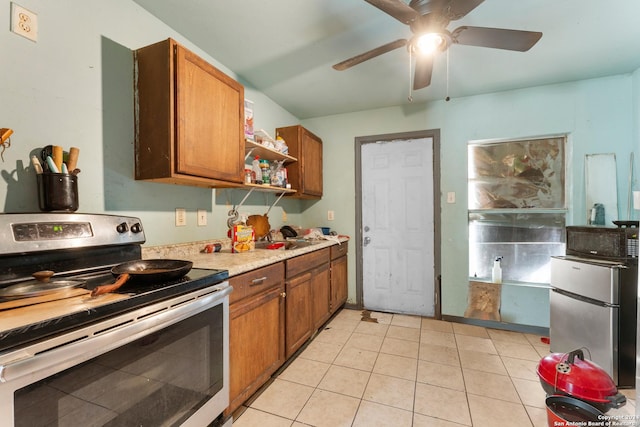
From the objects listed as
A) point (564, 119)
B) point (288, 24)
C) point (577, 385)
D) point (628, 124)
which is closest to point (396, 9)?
point (288, 24)

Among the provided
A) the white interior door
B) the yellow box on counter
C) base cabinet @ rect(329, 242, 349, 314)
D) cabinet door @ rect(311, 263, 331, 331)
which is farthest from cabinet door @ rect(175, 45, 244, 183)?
the white interior door

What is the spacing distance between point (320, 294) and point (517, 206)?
2186 mm

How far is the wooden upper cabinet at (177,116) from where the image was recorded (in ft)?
4.90

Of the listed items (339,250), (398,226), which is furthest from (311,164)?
(398,226)

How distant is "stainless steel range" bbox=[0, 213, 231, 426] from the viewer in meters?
0.70

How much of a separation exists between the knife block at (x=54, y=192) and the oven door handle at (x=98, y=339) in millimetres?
663

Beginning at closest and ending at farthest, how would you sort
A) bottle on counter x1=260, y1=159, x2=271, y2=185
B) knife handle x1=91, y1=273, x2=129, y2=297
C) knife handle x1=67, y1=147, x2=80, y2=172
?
knife handle x1=91, y1=273, x2=129, y2=297 < knife handle x1=67, y1=147, x2=80, y2=172 < bottle on counter x1=260, y1=159, x2=271, y2=185

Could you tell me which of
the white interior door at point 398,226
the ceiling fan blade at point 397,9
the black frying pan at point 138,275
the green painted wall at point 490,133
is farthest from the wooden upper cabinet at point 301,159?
A: the black frying pan at point 138,275

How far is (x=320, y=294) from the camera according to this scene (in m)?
2.59

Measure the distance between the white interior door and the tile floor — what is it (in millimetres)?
548

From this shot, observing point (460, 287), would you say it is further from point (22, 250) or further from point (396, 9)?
point (22, 250)

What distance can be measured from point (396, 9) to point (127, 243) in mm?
1716

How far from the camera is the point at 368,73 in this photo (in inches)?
95.4

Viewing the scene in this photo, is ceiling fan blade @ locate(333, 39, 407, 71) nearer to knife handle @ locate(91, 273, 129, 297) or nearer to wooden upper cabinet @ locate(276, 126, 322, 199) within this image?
wooden upper cabinet @ locate(276, 126, 322, 199)
